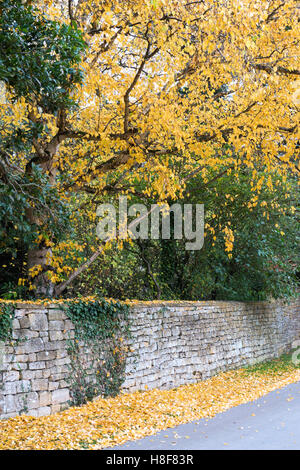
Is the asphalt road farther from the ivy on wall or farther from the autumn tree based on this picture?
the autumn tree

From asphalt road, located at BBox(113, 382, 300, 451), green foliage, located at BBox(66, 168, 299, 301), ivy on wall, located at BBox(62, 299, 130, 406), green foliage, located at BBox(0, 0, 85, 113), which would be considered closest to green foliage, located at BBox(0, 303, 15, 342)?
ivy on wall, located at BBox(62, 299, 130, 406)

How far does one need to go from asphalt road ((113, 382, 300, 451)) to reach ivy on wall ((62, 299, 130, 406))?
1.84m

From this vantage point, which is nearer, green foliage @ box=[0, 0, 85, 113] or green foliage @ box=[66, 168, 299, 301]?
green foliage @ box=[0, 0, 85, 113]

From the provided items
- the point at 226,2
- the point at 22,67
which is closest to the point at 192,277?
the point at 226,2

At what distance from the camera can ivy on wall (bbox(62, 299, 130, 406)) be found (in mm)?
8203

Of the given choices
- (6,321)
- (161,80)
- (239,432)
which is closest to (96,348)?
(6,321)

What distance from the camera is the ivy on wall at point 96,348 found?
323 inches

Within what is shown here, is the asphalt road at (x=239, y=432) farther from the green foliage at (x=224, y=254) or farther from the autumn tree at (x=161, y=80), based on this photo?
the green foliage at (x=224, y=254)

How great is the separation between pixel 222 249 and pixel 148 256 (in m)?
2.05

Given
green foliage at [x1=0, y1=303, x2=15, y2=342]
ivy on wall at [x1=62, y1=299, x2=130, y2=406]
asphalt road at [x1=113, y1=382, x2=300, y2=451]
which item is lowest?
asphalt road at [x1=113, y1=382, x2=300, y2=451]

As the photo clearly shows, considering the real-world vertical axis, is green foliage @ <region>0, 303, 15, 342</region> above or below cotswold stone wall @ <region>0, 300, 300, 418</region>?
above

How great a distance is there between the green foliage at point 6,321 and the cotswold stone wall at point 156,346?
0.10 m

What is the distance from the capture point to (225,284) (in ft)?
48.2

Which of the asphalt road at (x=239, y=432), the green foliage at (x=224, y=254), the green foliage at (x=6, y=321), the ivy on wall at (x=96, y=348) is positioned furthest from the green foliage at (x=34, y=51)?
the green foliage at (x=224, y=254)
